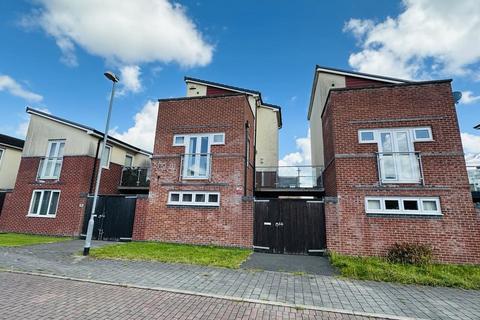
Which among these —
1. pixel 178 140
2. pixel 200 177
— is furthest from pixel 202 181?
pixel 178 140

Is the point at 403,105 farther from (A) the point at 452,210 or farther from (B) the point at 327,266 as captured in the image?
(B) the point at 327,266

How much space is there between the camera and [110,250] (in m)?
9.08

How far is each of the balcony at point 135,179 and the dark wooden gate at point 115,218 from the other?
8.41 feet

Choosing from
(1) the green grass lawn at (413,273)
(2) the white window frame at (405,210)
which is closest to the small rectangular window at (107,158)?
(1) the green grass lawn at (413,273)

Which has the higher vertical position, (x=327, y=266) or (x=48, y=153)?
(x=48, y=153)

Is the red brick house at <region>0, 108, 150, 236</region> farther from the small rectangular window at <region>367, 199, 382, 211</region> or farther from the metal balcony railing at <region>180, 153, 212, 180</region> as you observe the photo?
the small rectangular window at <region>367, 199, 382, 211</region>

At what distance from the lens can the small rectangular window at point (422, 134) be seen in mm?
9274

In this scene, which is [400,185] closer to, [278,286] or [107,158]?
[278,286]

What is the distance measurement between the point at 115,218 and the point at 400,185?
1258 cm

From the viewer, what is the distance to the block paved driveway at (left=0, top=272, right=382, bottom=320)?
159 inches

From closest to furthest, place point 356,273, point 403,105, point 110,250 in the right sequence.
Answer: point 356,273 → point 110,250 → point 403,105

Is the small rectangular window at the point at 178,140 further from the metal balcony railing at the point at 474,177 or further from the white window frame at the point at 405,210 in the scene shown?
the metal balcony railing at the point at 474,177

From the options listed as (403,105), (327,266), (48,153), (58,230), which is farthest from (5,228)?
(403,105)

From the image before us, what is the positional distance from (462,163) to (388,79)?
6.41 meters
